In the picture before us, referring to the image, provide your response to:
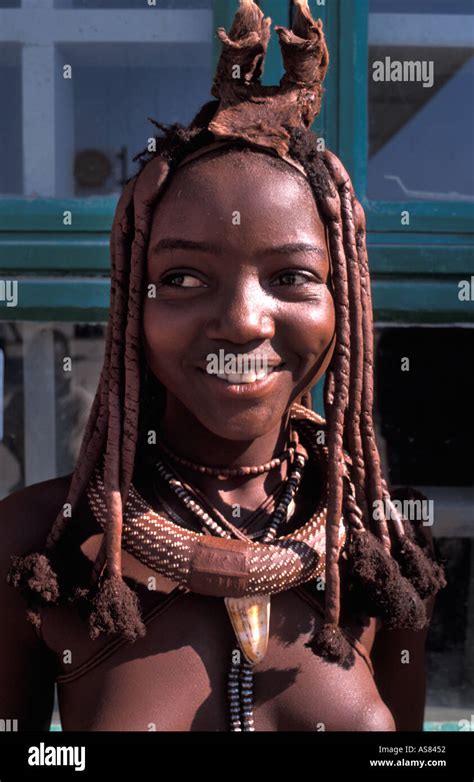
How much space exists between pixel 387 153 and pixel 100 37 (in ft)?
2.36

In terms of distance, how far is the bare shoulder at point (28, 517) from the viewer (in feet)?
4.76

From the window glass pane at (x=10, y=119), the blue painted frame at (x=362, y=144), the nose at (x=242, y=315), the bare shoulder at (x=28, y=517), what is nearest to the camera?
the nose at (x=242, y=315)

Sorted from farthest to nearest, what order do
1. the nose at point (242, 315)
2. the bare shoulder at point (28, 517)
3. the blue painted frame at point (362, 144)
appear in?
the blue painted frame at point (362, 144), the bare shoulder at point (28, 517), the nose at point (242, 315)

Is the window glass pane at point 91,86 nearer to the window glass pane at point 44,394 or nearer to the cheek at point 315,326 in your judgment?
the window glass pane at point 44,394

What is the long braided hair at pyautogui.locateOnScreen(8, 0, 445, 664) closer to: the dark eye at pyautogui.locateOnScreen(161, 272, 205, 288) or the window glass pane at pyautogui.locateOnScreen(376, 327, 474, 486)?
the dark eye at pyautogui.locateOnScreen(161, 272, 205, 288)

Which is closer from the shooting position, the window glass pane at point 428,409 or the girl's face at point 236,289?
the girl's face at point 236,289

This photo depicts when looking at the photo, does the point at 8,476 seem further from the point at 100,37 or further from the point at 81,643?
the point at 100,37

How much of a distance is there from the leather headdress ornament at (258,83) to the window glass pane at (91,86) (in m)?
0.73

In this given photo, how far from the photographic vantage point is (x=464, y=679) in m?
2.18

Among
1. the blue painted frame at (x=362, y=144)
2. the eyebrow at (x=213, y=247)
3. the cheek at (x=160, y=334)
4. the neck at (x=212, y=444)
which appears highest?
the blue painted frame at (x=362, y=144)

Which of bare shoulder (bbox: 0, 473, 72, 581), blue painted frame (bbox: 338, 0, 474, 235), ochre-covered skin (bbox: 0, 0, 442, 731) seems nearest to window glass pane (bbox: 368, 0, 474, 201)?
blue painted frame (bbox: 338, 0, 474, 235)

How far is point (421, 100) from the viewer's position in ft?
6.87

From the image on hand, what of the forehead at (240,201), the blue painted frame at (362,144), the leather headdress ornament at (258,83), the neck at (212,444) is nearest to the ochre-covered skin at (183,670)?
the neck at (212,444)

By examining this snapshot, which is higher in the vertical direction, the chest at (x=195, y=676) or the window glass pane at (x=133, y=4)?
the window glass pane at (x=133, y=4)
